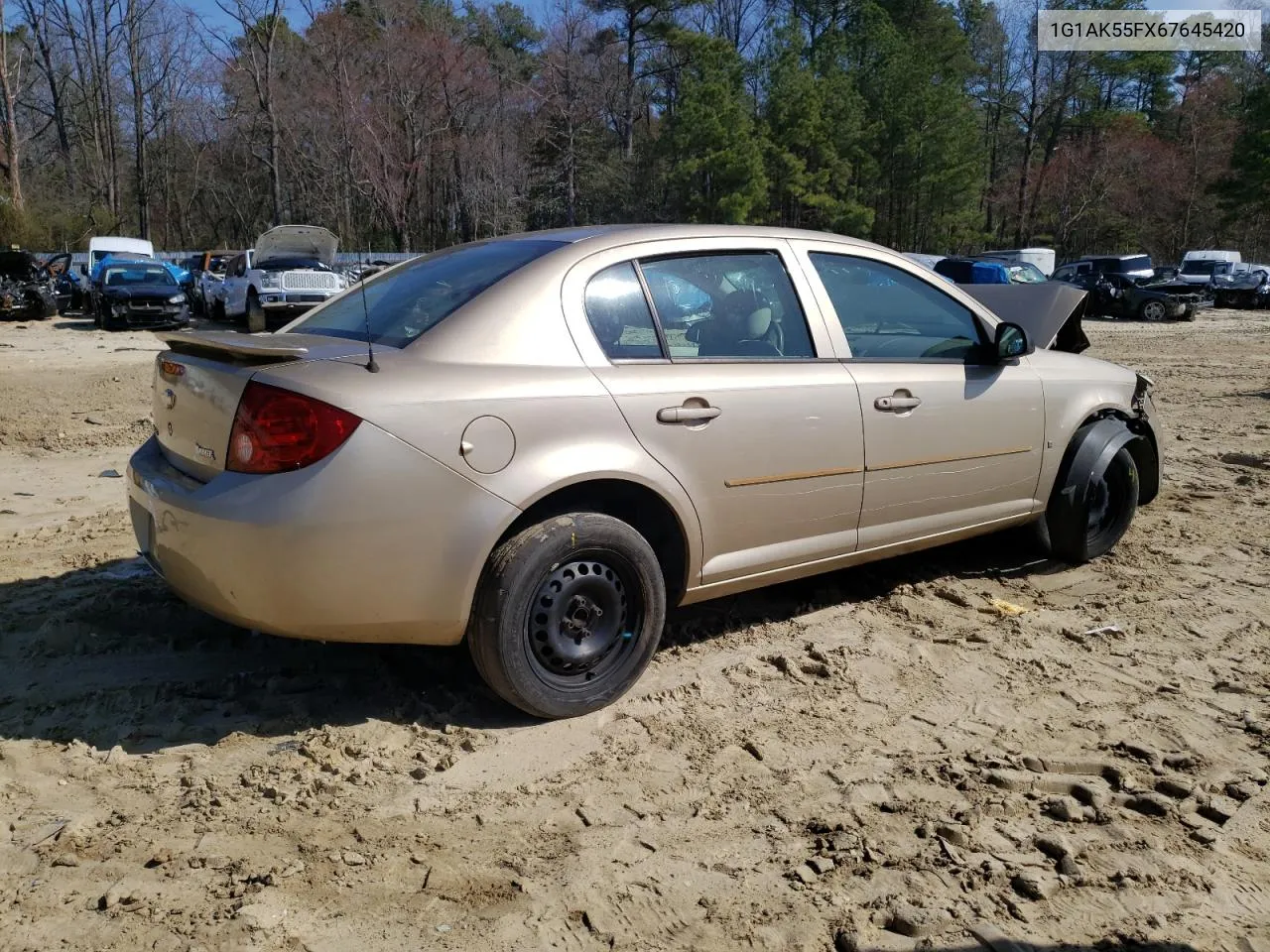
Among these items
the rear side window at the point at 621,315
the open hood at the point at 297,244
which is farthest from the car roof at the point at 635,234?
the open hood at the point at 297,244

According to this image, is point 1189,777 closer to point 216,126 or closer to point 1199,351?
point 1199,351

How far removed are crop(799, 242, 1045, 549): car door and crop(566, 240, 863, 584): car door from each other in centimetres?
15

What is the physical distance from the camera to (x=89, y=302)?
77.8 ft

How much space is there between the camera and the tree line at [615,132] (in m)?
44.2

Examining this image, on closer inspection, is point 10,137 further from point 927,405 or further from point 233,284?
point 927,405

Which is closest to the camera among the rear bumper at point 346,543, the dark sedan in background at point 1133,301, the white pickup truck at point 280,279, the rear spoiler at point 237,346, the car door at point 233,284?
the rear bumper at point 346,543

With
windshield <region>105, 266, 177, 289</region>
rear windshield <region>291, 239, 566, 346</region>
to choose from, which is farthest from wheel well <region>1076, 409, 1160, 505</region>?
windshield <region>105, 266, 177, 289</region>

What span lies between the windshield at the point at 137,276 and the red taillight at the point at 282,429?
19716 millimetres

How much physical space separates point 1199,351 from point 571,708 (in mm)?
18001

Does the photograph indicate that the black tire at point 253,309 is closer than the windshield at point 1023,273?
Yes

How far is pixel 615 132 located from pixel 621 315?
170ft

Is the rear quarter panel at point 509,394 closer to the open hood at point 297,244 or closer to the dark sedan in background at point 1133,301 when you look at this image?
the open hood at point 297,244

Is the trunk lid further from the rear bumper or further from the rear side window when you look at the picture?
the rear side window

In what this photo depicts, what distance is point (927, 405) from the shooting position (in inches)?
167
